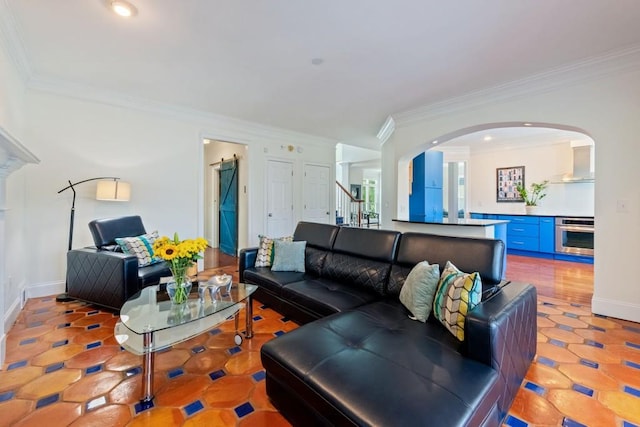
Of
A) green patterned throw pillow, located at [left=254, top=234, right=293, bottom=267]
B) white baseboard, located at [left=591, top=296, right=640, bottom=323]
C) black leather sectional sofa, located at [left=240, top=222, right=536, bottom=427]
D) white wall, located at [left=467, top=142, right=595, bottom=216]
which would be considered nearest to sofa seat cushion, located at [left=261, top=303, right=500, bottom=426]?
black leather sectional sofa, located at [left=240, top=222, right=536, bottom=427]

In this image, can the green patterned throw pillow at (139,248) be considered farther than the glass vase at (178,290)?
Yes

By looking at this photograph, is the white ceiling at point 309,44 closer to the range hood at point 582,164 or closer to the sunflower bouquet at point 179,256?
the sunflower bouquet at point 179,256

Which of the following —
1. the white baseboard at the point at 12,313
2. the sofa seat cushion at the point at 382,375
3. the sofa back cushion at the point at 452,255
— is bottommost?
the white baseboard at the point at 12,313

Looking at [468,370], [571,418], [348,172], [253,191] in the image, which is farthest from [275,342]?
[348,172]

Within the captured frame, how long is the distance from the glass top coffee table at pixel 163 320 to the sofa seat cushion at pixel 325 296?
394mm

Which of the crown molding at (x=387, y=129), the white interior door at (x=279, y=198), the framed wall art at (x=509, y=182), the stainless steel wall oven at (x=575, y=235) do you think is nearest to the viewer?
the crown molding at (x=387, y=129)

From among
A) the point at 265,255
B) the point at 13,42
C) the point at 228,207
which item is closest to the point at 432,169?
the point at 265,255

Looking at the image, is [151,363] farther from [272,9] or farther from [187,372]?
[272,9]

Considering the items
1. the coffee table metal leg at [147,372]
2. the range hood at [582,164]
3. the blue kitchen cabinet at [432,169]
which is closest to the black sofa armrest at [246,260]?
the coffee table metal leg at [147,372]

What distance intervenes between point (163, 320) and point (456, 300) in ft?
5.86

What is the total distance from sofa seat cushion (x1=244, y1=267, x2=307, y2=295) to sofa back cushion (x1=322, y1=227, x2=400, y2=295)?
33cm

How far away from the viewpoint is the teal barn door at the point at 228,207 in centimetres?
571

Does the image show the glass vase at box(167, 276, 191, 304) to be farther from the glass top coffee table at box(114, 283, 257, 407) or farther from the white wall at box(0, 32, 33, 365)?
the white wall at box(0, 32, 33, 365)

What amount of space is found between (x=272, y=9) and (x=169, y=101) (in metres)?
2.60
